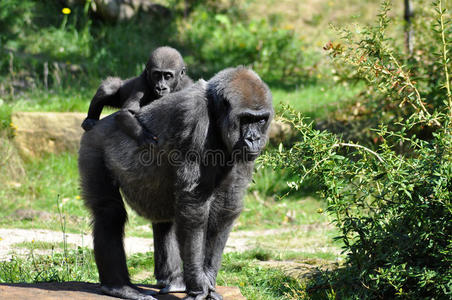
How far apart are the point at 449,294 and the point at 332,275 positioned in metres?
1.01

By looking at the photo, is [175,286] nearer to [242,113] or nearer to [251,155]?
[251,155]

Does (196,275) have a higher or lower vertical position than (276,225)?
higher

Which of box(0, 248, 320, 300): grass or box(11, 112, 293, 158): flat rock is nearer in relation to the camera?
box(0, 248, 320, 300): grass

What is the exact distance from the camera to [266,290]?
16.2 feet

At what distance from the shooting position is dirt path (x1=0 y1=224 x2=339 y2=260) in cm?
606

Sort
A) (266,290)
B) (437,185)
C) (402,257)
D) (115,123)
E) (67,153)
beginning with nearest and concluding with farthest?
(437,185), (402,257), (115,123), (266,290), (67,153)

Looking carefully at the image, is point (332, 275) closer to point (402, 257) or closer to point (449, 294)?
point (402, 257)

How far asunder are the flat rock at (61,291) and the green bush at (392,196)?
0.86 m

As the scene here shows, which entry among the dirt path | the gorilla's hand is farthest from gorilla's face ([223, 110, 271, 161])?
the dirt path

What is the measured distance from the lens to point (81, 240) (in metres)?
6.72

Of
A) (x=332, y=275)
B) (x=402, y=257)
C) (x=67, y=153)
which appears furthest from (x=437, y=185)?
(x=67, y=153)

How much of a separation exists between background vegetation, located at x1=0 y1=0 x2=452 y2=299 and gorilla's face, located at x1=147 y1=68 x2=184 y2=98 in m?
1.13

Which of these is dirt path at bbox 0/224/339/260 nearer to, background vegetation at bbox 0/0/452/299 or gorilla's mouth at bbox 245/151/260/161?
background vegetation at bbox 0/0/452/299

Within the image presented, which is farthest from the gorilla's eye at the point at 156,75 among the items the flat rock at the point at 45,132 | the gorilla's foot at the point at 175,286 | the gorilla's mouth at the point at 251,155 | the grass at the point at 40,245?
the flat rock at the point at 45,132
